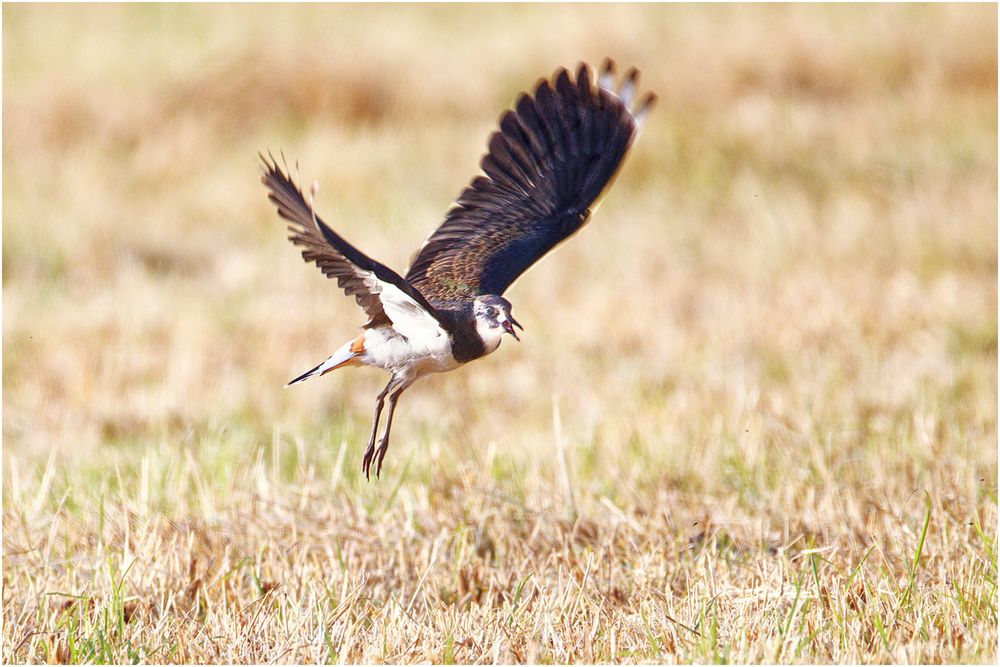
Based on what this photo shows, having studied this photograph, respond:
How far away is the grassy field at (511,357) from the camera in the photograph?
330 cm

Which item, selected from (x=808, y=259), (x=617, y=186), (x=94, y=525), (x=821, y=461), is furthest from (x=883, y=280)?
(x=94, y=525)

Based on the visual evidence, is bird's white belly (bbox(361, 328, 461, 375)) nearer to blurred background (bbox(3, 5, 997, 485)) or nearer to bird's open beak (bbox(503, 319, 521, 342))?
bird's open beak (bbox(503, 319, 521, 342))

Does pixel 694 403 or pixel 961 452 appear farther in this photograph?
pixel 694 403

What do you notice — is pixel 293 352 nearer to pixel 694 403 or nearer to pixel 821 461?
pixel 694 403

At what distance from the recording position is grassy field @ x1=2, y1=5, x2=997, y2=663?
3.30 m

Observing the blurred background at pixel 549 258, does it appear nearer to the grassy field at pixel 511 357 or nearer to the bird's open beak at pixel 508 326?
the grassy field at pixel 511 357

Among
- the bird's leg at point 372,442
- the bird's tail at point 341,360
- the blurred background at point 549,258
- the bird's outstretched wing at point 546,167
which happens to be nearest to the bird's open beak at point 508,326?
the bird's leg at point 372,442

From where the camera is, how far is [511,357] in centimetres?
647

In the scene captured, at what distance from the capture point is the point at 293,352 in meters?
6.43

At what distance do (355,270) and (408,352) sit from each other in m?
0.18

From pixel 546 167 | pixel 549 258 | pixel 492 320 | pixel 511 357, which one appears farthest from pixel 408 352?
pixel 549 258

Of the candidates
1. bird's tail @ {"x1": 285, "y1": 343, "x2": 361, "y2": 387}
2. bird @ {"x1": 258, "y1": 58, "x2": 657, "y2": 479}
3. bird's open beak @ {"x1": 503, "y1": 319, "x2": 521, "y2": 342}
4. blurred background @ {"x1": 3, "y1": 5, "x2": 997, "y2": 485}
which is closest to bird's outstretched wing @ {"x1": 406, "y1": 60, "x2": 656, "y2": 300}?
bird @ {"x1": 258, "y1": 58, "x2": 657, "y2": 479}

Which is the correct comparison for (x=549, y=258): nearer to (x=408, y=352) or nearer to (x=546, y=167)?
(x=546, y=167)

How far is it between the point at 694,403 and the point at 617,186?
3.73 meters
